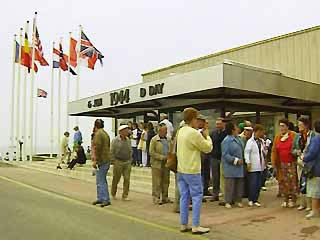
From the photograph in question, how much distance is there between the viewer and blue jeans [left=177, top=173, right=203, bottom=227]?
24.8 feet

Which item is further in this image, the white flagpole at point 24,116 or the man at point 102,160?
the white flagpole at point 24,116

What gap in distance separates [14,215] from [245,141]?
5.12m

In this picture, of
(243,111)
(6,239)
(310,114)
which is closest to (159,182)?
(6,239)

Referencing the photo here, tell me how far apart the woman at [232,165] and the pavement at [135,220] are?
0.43 m

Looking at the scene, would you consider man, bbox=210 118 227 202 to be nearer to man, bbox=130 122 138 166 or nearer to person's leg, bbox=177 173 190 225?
person's leg, bbox=177 173 190 225

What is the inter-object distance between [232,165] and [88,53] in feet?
64.2

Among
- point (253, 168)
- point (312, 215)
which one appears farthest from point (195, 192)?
point (253, 168)

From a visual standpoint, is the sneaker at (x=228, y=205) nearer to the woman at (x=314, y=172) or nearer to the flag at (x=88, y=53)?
the woman at (x=314, y=172)

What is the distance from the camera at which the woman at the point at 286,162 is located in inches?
380

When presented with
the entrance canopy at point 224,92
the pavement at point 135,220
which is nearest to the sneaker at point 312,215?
the pavement at point 135,220

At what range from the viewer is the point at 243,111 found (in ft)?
62.1

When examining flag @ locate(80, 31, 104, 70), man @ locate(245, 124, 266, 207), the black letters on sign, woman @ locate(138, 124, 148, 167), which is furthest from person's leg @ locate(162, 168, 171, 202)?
flag @ locate(80, 31, 104, 70)

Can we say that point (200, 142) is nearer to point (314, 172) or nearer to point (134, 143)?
point (314, 172)

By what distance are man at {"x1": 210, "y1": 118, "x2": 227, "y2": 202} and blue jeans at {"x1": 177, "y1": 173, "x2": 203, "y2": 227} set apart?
284 cm
